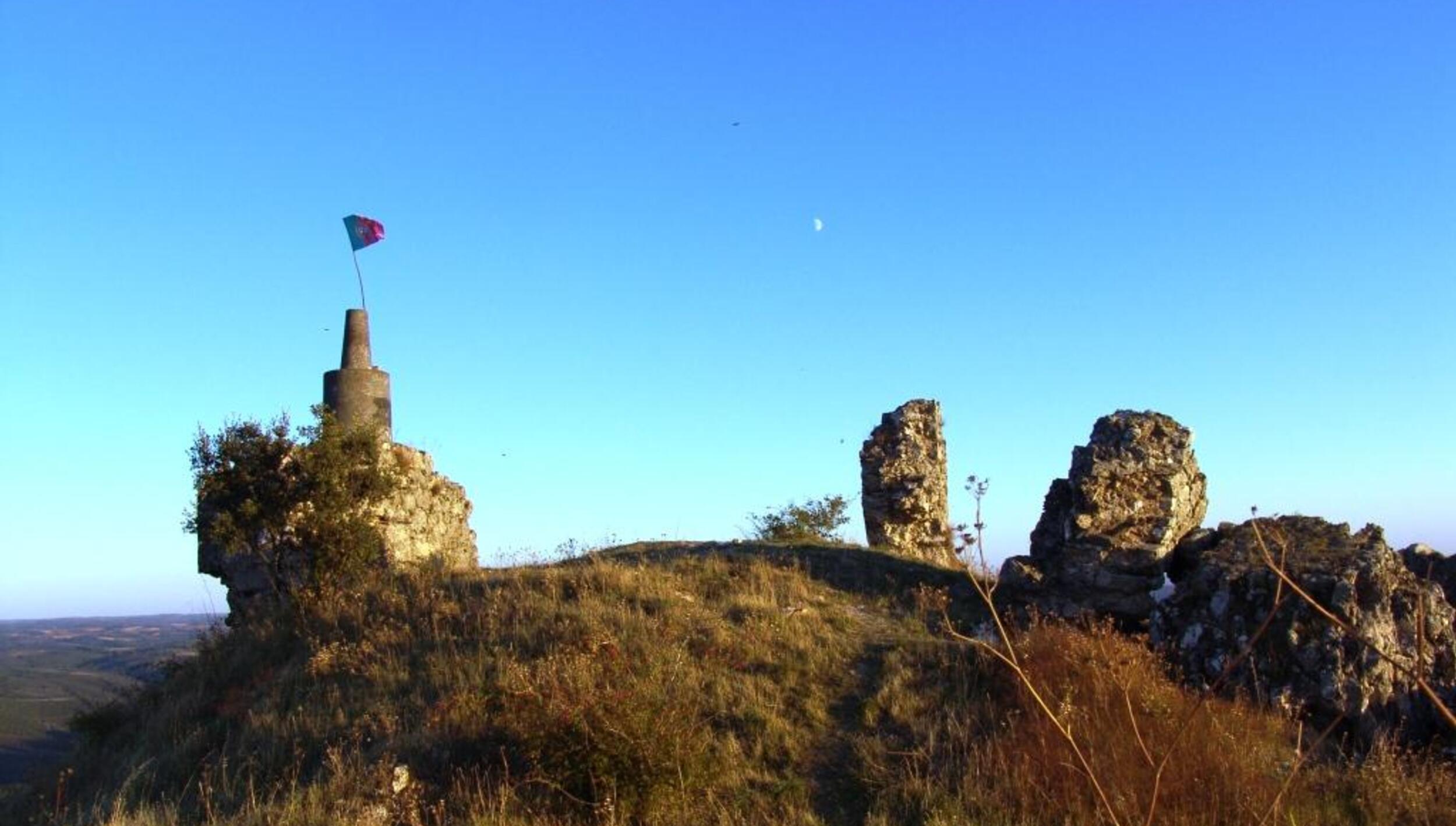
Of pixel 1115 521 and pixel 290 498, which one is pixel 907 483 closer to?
pixel 1115 521

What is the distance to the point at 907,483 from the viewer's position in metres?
19.7

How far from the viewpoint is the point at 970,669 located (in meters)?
10.4

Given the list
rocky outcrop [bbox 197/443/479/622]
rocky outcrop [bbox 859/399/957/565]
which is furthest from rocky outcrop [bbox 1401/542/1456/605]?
rocky outcrop [bbox 197/443/479/622]

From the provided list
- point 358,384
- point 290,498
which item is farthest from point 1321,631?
point 358,384

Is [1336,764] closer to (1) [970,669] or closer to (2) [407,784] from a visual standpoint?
(1) [970,669]

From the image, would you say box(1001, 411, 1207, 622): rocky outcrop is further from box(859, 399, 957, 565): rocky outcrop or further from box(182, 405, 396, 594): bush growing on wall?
box(182, 405, 396, 594): bush growing on wall

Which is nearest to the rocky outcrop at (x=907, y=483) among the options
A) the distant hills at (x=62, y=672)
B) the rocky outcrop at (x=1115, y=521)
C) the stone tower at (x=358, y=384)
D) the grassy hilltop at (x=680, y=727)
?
the rocky outcrop at (x=1115, y=521)

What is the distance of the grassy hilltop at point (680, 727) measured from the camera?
7.86 metres

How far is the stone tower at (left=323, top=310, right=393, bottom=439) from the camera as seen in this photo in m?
19.0

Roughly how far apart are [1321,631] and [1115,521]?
3.57 metres

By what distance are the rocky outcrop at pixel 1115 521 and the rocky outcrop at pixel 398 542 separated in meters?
8.93

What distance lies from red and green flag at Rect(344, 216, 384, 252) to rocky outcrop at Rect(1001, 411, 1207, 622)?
46.1 ft

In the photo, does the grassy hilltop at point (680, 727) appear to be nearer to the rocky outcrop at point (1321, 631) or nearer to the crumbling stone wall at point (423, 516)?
the rocky outcrop at point (1321, 631)

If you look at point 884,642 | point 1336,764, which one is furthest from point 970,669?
point 1336,764
